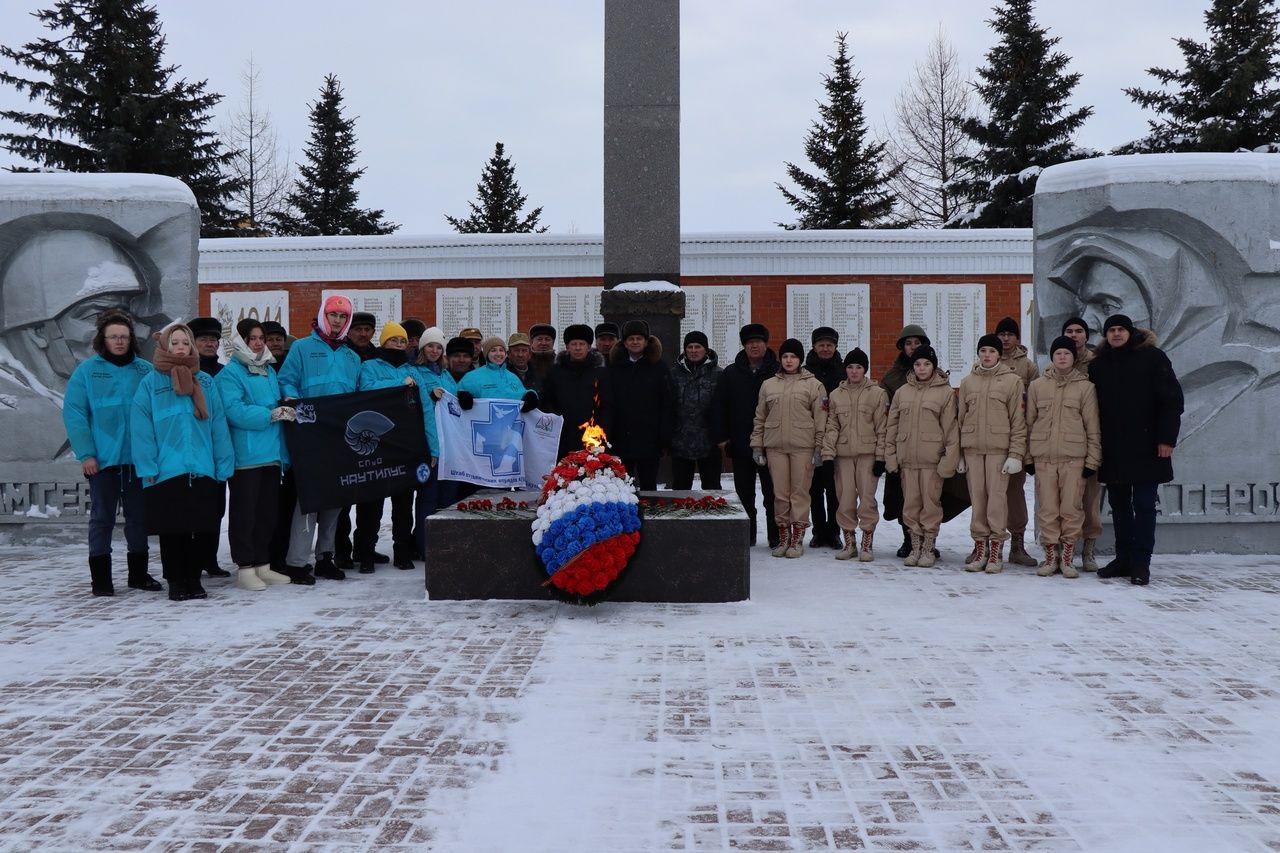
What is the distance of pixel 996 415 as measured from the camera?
7.60 meters

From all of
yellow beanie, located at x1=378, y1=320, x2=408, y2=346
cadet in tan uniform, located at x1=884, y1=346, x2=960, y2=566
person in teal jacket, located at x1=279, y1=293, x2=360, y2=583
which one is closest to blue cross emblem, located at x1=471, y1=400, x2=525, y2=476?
yellow beanie, located at x1=378, y1=320, x2=408, y2=346

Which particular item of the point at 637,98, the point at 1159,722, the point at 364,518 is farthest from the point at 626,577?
the point at 637,98

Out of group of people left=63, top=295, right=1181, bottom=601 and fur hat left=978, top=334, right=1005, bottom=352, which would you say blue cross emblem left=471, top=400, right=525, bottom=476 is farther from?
fur hat left=978, top=334, right=1005, bottom=352

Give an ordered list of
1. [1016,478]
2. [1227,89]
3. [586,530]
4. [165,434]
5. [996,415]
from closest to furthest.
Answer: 1. [586,530]
2. [165,434]
3. [996,415]
4. [1016,478]
5. [1227,89]

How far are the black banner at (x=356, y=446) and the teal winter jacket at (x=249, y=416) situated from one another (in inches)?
8.7

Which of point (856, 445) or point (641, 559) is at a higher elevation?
point (856, 445)

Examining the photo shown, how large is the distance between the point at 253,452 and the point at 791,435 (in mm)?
3927

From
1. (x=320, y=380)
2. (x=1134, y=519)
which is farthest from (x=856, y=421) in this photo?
(x=320, y=380)

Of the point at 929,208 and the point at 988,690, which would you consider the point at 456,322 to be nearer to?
the point at 988,690

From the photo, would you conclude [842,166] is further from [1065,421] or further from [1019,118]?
[1065,421]

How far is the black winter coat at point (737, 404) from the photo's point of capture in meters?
8.58

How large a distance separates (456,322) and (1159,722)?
12.2 meters

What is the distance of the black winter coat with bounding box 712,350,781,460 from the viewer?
8.58 meters

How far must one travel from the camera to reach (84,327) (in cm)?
898
